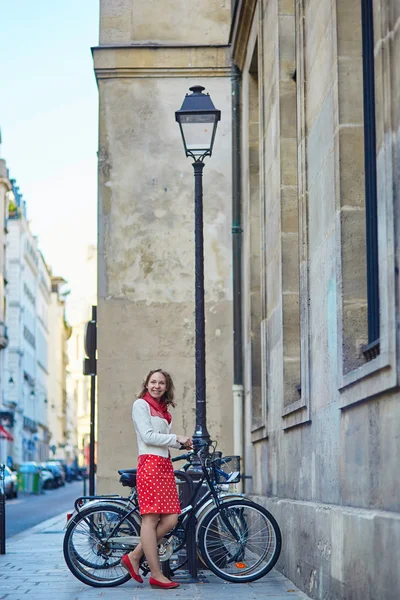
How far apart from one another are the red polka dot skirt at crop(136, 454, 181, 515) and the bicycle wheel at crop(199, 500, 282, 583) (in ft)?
1.24

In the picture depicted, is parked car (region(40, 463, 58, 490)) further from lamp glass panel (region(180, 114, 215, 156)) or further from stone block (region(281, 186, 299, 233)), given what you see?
stone block (region(281, 186, 299, 233))

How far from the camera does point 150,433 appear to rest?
30.7 ft

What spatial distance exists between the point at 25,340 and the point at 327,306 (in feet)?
301

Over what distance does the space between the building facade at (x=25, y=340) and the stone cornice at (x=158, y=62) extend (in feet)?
227

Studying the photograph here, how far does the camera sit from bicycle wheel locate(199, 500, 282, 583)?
944 centimetres

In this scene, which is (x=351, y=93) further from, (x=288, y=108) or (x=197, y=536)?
(x=197, y=536)

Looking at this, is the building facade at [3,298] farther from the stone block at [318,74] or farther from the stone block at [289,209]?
the stone block at [318,74]

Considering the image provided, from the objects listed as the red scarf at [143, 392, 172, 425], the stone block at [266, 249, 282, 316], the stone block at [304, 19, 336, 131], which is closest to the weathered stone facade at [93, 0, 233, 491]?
the stone block at [266, 249, 282, 316]

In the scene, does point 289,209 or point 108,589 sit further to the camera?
point 289,209

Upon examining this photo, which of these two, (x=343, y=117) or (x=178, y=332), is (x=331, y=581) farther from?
(x=178, y=332)

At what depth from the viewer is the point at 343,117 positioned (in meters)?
7.81

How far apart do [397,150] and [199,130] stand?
5.61 meters

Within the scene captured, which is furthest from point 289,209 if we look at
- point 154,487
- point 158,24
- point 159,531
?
point 158,24

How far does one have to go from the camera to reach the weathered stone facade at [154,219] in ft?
51.9
